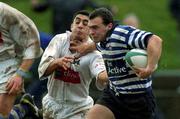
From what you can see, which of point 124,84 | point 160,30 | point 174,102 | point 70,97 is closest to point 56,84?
point 70,97

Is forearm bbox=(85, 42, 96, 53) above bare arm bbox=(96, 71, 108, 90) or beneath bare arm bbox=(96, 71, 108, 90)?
above

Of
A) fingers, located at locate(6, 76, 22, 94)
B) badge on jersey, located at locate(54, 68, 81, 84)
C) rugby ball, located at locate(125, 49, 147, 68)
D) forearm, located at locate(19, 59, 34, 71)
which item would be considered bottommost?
badge on jersey, located at locate(54, 68, 81, 84)

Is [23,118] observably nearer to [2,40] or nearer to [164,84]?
[2,40]

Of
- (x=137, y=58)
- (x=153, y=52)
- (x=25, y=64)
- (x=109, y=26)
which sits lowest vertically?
(x=25, y=64)

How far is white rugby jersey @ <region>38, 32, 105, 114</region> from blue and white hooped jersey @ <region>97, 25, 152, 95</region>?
370 mm

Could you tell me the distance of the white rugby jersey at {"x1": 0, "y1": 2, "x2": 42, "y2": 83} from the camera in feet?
42.2

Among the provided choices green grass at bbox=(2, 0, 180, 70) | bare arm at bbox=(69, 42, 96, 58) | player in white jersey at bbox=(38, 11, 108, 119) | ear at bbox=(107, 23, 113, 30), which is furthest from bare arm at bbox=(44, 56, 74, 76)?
green grass at bbox=(2, 0, 180, 70)

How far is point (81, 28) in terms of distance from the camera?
13.1 metres

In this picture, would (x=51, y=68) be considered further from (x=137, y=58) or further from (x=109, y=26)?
(x=137, y=58)

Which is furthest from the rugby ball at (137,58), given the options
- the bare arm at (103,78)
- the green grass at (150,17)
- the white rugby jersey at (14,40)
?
the green grass at (150,17)

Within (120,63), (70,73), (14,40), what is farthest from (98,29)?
(14,40)

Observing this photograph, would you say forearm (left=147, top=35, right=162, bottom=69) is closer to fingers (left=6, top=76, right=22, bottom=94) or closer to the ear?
the ear

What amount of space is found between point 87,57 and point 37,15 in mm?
10608

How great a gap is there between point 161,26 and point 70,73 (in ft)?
33.4
